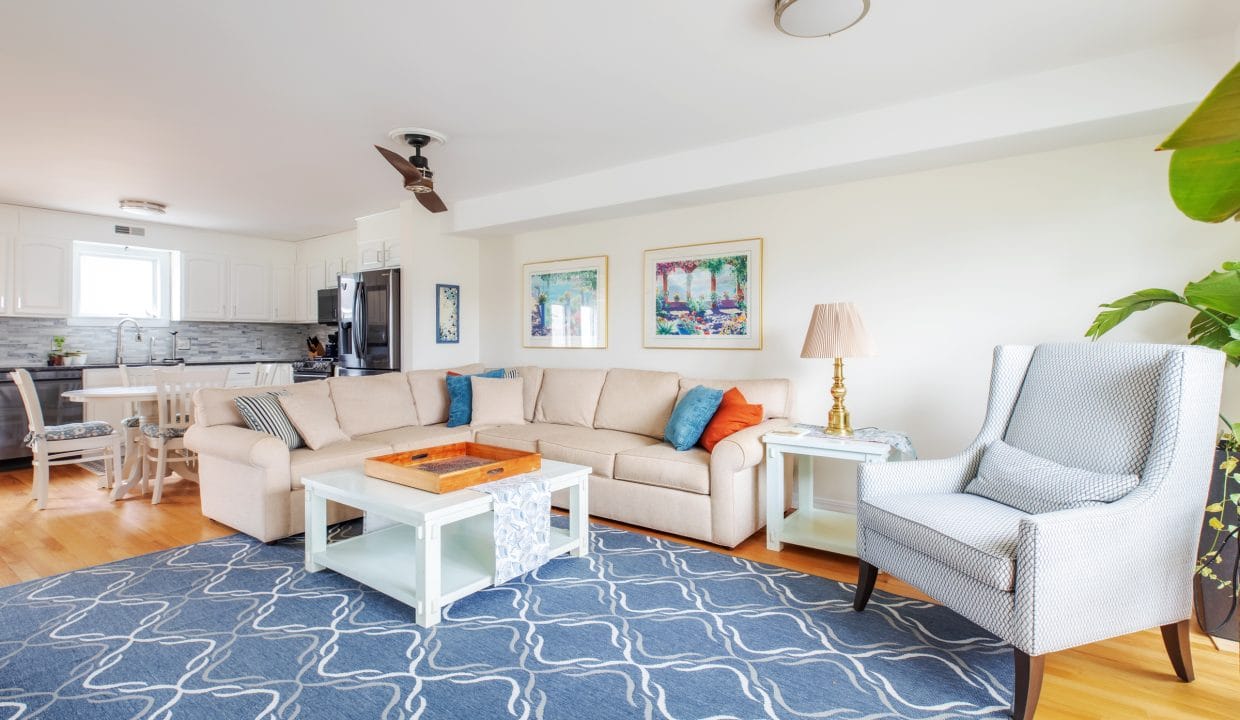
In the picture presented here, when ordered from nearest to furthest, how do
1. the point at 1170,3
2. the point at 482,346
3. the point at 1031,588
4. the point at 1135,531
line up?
the point at 1031,588 < the point at 1135,531 < the point at 1170,3 < the point at 482,346

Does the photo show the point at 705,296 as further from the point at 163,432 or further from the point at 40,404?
the point at 40,404

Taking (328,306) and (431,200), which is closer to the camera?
(431,200)

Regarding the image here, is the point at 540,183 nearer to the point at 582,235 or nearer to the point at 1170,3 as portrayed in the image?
the point at 582,235

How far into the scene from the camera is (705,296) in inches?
168

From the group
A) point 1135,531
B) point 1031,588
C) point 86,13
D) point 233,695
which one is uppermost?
point 86,13

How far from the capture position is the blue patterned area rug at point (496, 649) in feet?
5.93

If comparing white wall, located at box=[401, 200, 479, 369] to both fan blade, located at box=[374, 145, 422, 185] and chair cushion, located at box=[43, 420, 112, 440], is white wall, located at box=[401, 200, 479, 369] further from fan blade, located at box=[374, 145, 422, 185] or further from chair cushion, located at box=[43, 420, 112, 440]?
chair cushion, located at box=[43, 420, 112, 440]

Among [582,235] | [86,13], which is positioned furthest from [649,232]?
[86,13]

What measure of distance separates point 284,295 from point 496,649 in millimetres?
6519

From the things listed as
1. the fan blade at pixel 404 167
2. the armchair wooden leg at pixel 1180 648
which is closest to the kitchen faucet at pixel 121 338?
the fan blade at pixel 404 167

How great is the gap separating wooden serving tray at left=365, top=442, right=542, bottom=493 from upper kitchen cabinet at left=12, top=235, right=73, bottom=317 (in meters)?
4.99

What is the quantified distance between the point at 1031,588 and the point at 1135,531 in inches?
17.7

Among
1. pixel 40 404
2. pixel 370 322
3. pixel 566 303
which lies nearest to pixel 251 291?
pixel 40 404

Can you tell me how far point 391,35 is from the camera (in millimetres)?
2377
